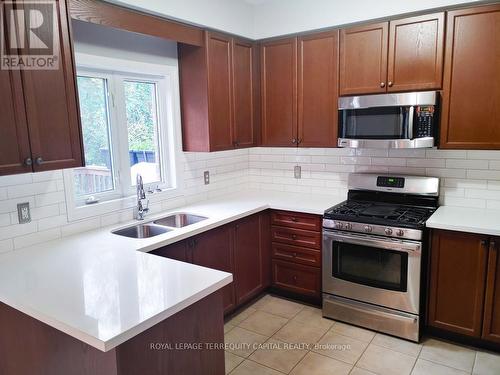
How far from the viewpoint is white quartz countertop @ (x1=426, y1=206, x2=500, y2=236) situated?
2502mm

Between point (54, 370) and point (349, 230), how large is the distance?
6.83 ft

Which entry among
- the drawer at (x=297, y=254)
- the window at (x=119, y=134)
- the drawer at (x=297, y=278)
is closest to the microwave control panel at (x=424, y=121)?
the drawer at (x=297, y=254)

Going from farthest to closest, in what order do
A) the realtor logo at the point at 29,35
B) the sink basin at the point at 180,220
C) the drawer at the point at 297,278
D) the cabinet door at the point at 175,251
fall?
the drawer at the point at 297,278
the sink basin at the point at 180,220
the cabinet door at the point at 175,251
the realtor logo at the point at 29,35

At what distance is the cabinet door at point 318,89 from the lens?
3.22m

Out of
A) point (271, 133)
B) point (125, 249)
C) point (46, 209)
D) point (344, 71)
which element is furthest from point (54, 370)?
point (344, 71)

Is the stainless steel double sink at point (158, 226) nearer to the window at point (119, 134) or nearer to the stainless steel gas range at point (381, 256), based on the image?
the window at point (119, 134)

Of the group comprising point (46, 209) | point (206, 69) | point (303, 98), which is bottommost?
point (46, 209)

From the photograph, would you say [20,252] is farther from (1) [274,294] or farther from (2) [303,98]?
(2) [303,98]

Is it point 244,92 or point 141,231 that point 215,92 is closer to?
point 244,92

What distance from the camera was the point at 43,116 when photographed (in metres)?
1.96

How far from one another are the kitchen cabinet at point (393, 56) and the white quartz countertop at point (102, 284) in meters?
1.77

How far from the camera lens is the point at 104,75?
274 centimetres

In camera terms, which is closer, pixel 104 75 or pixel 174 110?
pixel 104 75

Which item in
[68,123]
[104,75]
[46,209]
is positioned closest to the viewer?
[68,123]
